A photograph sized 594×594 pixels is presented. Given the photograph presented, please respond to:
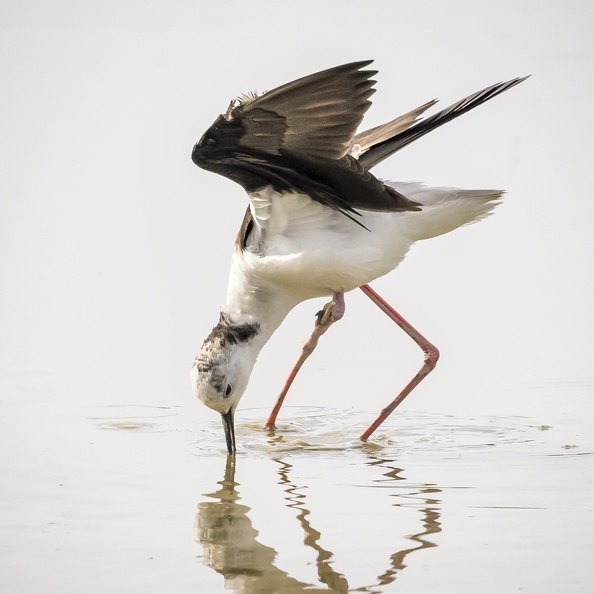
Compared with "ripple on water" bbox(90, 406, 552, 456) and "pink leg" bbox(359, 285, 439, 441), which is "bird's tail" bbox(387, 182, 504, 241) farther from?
"ripple on water" bbox(90, 406, 552, 456)

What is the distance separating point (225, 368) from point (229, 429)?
17.3 inches

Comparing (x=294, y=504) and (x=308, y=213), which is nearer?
(x=294, y=504)

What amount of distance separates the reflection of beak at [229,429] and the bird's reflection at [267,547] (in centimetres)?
48

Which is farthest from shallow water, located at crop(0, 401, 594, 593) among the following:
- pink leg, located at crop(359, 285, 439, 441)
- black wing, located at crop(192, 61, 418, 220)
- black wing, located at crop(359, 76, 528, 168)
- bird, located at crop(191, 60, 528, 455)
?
black wing, located at crop(359, 76, 528, 168)

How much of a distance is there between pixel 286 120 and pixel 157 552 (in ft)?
7.52

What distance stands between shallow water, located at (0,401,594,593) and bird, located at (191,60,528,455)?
373 mm

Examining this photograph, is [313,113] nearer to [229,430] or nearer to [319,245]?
[319,245]

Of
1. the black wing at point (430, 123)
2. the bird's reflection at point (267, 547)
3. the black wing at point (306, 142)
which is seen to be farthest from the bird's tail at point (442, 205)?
the bird's reflection at point (267, 547)

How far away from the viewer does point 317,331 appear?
8195mm

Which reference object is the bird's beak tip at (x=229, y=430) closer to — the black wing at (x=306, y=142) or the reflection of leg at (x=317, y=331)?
the reflection of leg at (x=317, y=331)

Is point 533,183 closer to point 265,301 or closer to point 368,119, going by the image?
point 368,119

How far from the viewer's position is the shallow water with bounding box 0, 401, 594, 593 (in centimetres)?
495

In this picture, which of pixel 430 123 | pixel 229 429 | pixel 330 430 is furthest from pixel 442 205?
pixel 229 429

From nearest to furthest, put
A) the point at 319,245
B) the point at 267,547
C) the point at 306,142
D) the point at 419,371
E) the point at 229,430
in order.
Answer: the point at 267,547 → the point at 306,142 → the point at 229,430 → the point at 319,245 → the point at 419,371
